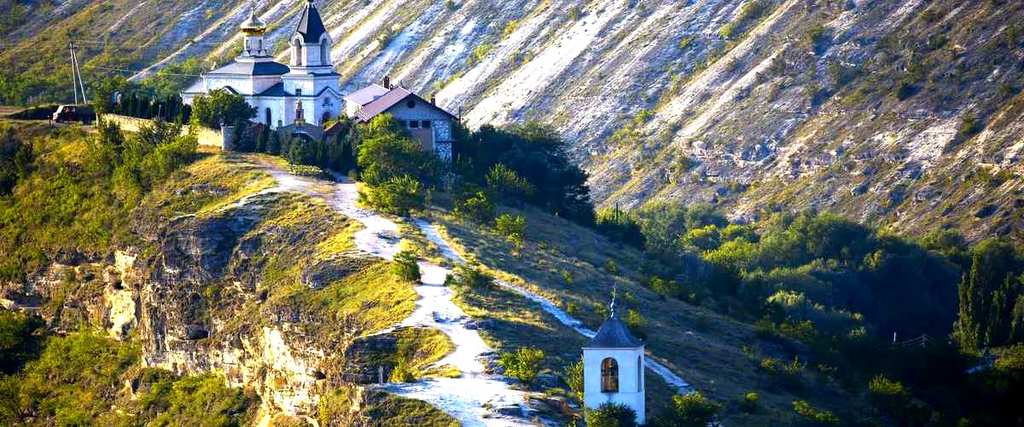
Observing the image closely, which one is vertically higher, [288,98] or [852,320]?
[288,98]

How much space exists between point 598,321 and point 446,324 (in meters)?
8.81

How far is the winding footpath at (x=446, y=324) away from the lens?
211ft

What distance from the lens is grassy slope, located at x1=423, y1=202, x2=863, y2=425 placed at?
74463 millimetres

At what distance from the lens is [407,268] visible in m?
79.9

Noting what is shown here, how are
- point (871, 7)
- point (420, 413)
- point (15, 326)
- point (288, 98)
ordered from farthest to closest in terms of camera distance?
point (871, 7) < point (288, 98) < point (15, 326) < point (420, 413)

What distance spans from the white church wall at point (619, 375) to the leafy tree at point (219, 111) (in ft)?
141

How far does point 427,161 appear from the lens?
99875mm

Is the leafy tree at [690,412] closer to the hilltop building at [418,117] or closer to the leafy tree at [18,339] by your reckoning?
the hilltop building at [418,117]

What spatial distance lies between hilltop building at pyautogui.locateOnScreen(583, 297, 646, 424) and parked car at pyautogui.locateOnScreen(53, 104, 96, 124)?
186ft

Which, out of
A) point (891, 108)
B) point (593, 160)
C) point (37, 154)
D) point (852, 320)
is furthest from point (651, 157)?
point (37, 154)

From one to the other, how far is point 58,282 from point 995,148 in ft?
169

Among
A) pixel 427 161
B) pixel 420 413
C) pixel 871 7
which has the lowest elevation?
pixel 420 413

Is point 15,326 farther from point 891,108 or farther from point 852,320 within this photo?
point 891,108

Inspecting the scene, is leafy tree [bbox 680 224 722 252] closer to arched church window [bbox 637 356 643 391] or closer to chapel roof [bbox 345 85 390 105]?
chapel roof [bbox 345 85 390 105]
